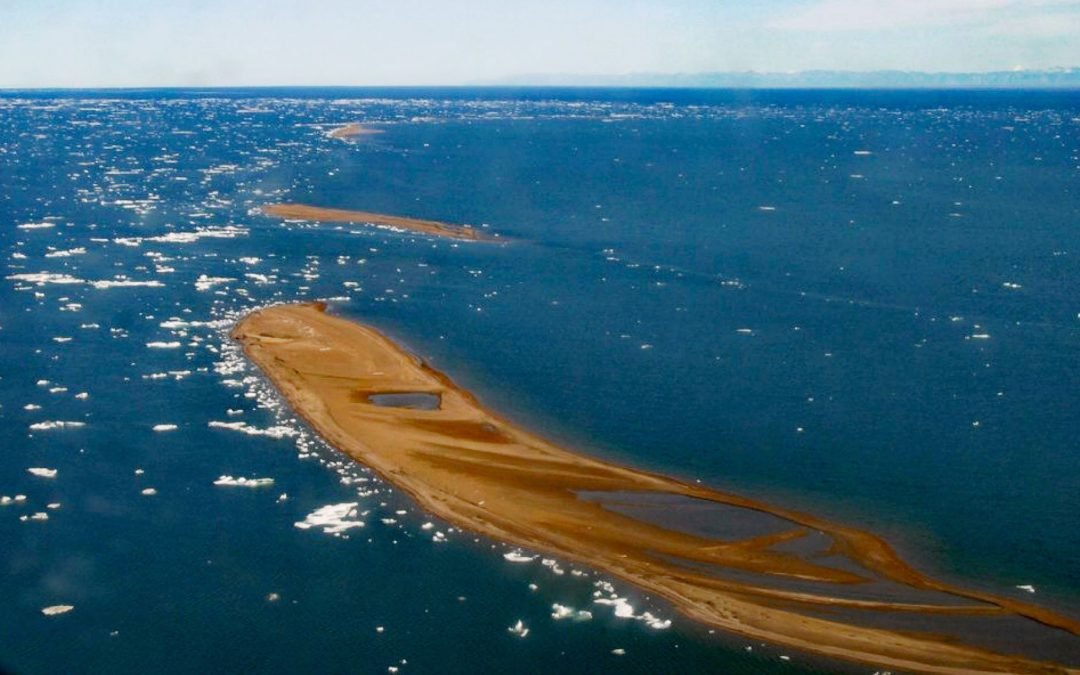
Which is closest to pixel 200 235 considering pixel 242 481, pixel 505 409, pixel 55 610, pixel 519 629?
pixel 505 409

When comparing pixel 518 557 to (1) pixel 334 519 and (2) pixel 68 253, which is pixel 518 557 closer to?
(1) pixel 334 519

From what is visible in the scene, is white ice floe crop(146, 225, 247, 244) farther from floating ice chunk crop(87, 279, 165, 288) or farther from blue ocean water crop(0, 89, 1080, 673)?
floating ice chunk crop(87, 279, 165, 288)

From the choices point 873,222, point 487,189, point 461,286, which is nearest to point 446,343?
point 461,286

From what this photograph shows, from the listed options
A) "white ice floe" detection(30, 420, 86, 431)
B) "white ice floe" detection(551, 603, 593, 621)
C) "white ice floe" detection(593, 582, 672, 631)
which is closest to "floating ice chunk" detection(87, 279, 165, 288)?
"white ice floe" detection(30, 420, 86, 431)

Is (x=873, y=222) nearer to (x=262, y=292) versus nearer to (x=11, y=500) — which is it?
(x=262, y=292)

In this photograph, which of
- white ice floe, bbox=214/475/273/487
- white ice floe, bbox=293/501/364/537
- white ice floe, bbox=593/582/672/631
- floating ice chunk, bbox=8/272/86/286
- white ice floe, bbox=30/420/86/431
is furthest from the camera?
floating ice chunk, bbox=8/272/86/286

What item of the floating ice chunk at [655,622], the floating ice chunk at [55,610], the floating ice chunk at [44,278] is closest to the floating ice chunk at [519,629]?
the floating ice chunk at [655,622]

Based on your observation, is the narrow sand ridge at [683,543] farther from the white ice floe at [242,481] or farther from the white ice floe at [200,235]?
the white ice floe at [200,235]

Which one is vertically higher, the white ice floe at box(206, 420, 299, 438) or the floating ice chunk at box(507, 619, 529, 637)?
the white ice floe at box(206, 420, 299, 438)
